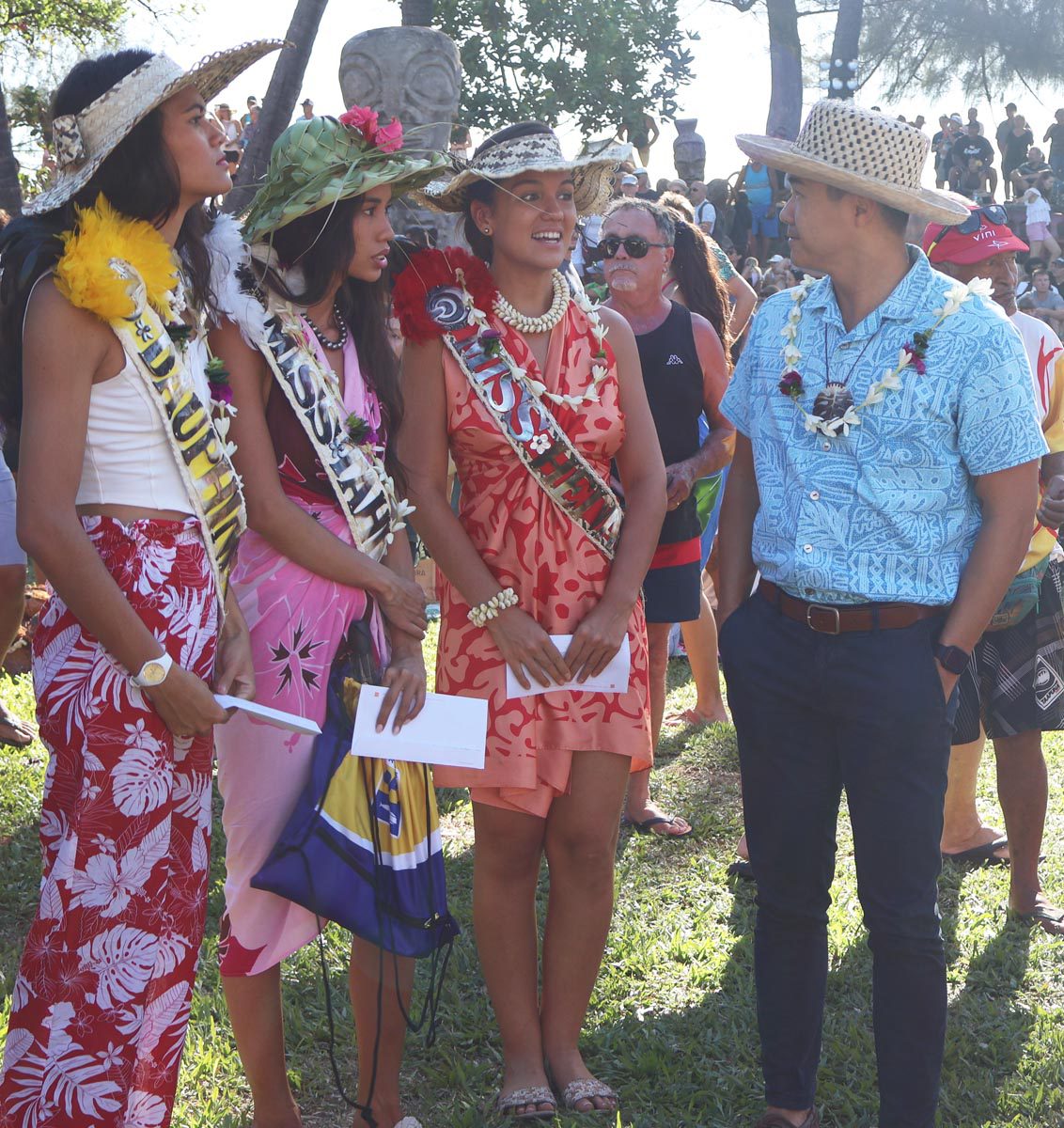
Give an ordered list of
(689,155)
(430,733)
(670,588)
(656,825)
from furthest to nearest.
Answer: (689,155) < (656,825) < (670,588) < (430,733)

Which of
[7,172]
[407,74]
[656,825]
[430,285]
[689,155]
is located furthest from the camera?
[689,155]

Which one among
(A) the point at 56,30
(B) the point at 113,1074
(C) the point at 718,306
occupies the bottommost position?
(B) the point at 113,1074

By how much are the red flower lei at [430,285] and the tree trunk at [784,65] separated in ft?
75.7

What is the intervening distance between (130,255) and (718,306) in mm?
3192

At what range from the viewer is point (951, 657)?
272 centimetres

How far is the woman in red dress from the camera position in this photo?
309cm

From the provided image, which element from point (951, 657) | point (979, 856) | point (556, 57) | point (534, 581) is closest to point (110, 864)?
point (534, 581)

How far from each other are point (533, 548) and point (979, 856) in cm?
245

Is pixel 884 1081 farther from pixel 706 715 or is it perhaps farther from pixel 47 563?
pixel 706 715

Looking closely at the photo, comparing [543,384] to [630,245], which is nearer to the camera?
[543,384]

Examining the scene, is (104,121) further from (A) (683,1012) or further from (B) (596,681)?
(A) (683,1012)

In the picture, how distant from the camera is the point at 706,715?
624 centimetres

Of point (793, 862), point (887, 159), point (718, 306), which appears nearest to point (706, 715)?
point (718, 306)

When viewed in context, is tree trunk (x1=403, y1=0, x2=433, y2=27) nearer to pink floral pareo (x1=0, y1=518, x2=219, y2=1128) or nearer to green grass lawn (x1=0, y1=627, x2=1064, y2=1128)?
green grass lawn (x1=0, y1=627, x2=1064, y2=1128)
